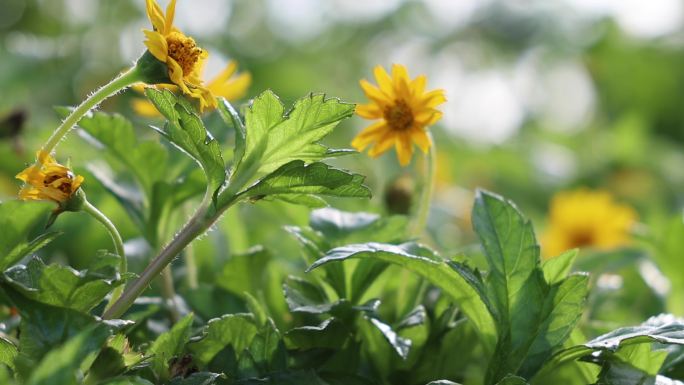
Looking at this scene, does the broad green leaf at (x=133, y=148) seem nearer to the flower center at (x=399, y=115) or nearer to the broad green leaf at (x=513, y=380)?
the flower center at (x=399, y=115)

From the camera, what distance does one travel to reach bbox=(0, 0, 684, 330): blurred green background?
248cm

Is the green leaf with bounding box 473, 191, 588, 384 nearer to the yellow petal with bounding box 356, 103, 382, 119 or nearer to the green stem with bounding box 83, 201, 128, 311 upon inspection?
the yellow petal with bounding box 356, 103, 382, 119

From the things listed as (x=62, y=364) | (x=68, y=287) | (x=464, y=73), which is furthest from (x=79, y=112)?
(x=464, y=73)

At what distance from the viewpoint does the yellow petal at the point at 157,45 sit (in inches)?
32.4

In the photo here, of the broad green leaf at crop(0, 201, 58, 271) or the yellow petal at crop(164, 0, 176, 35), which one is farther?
the yellow petal at crop(164, 0, 176, 35)

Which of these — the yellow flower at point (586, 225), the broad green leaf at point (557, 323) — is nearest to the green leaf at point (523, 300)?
the broad green leaf at point (557, 323)

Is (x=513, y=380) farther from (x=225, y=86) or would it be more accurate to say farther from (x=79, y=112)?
(x=225, y=86)

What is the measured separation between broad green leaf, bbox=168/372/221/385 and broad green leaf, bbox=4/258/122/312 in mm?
90

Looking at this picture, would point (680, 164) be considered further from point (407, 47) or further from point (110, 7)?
point (110, 7)

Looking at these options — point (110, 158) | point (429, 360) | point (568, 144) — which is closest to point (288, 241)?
point (110, 158)

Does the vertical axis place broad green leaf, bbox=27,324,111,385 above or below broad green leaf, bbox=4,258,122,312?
below

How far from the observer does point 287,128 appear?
0.83 metres

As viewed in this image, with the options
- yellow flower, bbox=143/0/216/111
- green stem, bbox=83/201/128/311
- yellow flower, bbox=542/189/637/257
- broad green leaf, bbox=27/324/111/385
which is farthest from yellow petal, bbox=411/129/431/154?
yellow flower, bbox=542/189/637/257

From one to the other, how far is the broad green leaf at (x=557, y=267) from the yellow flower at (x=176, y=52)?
35 centimetres
